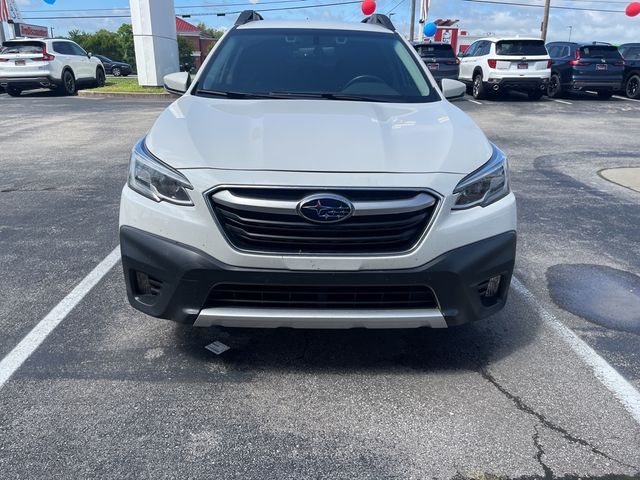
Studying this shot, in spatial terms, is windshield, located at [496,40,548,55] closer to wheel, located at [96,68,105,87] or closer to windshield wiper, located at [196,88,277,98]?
wheel, located at [96,68,105,87]

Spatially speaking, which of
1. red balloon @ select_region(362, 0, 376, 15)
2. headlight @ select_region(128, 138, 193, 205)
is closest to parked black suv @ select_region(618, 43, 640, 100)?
red balloon @ select_region(362, 0, 376, 15)

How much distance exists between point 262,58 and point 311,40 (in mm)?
448

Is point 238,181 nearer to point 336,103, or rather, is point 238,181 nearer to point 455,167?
point 455,167

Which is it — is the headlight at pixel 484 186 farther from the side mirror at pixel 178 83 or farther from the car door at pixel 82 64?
the car door at pixel 82 64

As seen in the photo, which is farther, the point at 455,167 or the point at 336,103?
the point at 336,103

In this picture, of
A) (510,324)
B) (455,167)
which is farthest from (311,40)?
(510,324)

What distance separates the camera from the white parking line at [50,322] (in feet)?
10.3

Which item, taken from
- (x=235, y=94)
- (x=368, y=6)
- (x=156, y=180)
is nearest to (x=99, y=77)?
(x=368, y=6)

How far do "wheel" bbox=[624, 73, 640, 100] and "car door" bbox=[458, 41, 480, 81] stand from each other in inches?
198

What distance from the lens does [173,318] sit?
9.30ft

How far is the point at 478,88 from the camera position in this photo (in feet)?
60.2

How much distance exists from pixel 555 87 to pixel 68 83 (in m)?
16.0

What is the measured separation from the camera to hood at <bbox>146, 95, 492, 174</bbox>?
2.75 metres

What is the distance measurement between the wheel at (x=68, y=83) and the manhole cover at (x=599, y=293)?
18271 millimetres
